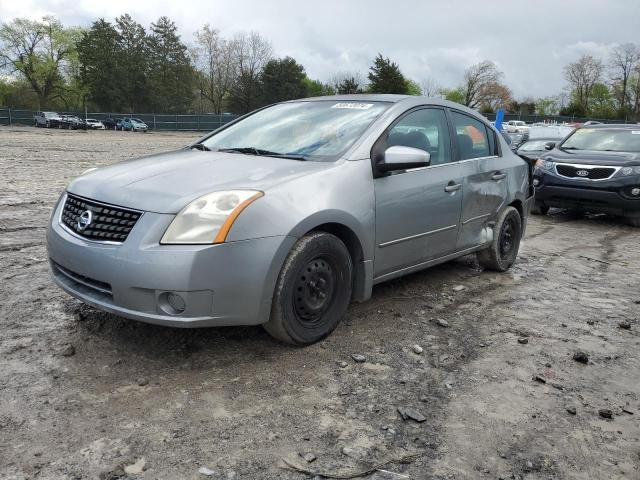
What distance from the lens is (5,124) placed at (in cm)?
4772

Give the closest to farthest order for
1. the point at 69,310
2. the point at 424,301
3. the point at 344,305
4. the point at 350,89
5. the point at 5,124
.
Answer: the point at 344,305
the point at 69,310
the point at 424,301
the point at 5,124
the point at 350,89

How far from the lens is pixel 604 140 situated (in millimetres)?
10234

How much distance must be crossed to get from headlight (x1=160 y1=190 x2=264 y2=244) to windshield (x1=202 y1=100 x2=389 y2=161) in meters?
0.90

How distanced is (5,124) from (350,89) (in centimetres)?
3127

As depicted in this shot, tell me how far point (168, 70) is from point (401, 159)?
68.8m

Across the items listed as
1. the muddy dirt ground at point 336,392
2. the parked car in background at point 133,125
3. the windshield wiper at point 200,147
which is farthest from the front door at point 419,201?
the parked car in background at point 133,125

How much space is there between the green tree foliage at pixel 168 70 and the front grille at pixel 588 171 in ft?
198

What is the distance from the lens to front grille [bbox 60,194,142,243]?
3141 mm

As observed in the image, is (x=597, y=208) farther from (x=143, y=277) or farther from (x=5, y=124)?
(x=5, y=124)

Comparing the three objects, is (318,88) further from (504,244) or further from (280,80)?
(504,244)

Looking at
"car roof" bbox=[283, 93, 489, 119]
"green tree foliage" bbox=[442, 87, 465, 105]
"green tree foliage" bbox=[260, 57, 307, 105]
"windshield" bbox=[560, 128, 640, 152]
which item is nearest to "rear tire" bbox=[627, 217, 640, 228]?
"windshield" bbox=[560, 128, 640, 152]

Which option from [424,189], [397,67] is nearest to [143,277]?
[424,189]

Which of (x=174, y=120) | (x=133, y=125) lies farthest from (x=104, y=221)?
(x=174, y=120)

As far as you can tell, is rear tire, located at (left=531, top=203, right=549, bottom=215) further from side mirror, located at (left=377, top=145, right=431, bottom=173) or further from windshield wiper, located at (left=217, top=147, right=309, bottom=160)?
windshield wiper, located at (left=217, top=147, right=309, bottom=160)
